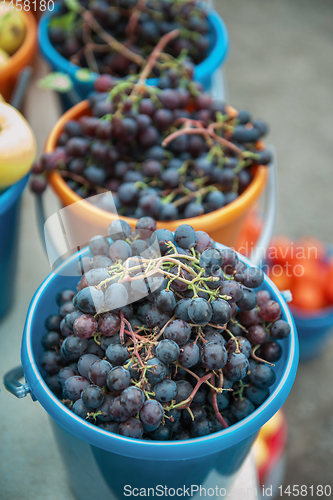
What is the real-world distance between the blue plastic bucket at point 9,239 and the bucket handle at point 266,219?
0.07 meters

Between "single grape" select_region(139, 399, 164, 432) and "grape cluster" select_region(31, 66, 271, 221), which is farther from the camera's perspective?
"grape cluster" select_region(31, 66, 271, 221)

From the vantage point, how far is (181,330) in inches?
16.1

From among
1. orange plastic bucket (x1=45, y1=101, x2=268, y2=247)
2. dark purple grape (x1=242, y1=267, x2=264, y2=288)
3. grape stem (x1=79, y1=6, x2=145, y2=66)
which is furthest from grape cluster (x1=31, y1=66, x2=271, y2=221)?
dark purple grape (x1=242, y1=267, x2=264, y2=288)

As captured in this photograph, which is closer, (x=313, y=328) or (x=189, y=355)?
(x=189, y=355)

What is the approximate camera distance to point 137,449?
1.23 ft

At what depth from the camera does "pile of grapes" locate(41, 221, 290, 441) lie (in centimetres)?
40

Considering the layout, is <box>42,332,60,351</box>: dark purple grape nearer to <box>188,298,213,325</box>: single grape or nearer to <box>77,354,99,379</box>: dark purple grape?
<box>77,354,99,379</box>: dark purple grape

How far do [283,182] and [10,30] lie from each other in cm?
140

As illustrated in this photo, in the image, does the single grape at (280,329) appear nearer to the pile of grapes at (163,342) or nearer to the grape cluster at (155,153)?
the pile of grapes at (163,342)

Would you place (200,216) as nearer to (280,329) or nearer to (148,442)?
(280,329)

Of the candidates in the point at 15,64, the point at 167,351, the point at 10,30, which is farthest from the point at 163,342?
the point at 10,30

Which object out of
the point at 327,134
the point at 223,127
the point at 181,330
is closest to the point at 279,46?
the point at 327,134

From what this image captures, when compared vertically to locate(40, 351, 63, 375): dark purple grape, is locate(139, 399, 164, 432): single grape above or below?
above

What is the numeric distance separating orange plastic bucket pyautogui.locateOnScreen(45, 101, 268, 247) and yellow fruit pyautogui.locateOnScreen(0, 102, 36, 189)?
0.07 meters
